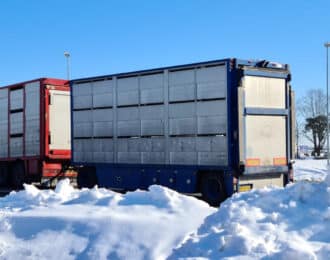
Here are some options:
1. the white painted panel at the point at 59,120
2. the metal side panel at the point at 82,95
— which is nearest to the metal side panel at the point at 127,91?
the metal side panel at the point at 82,95

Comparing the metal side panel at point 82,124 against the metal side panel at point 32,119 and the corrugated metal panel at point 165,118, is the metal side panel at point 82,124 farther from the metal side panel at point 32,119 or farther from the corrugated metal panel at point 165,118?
the metal side panel at point 32,119

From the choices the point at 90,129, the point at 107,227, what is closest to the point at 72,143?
the point at 90,129

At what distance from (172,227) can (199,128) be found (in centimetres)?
699

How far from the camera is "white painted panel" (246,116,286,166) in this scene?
13.8m

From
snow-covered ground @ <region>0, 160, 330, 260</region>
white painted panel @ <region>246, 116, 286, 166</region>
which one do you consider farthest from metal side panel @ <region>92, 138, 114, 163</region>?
snow-covered ground @ <region>0, 160, 330, 260</region>

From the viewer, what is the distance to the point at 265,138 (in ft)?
46.9

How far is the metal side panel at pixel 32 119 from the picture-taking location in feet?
63.1

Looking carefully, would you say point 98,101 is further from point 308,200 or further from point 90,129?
point 308,200

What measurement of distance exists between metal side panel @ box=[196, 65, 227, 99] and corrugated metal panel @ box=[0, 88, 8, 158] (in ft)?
31.2

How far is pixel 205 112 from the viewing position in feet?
45.8

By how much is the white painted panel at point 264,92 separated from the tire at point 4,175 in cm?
1106

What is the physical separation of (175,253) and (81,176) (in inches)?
462

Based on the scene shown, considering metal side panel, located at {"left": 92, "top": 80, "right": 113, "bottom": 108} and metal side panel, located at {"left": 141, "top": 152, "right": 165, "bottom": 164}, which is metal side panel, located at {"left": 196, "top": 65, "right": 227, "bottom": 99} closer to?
metal side panel, located at {"left": 141, "top": 152, "right": 165, "bottom": 164}

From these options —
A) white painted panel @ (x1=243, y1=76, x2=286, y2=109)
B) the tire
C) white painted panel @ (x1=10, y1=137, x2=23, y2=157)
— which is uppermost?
white painted panel @ (x1=243, y1=76, x2=286, y2=109)
